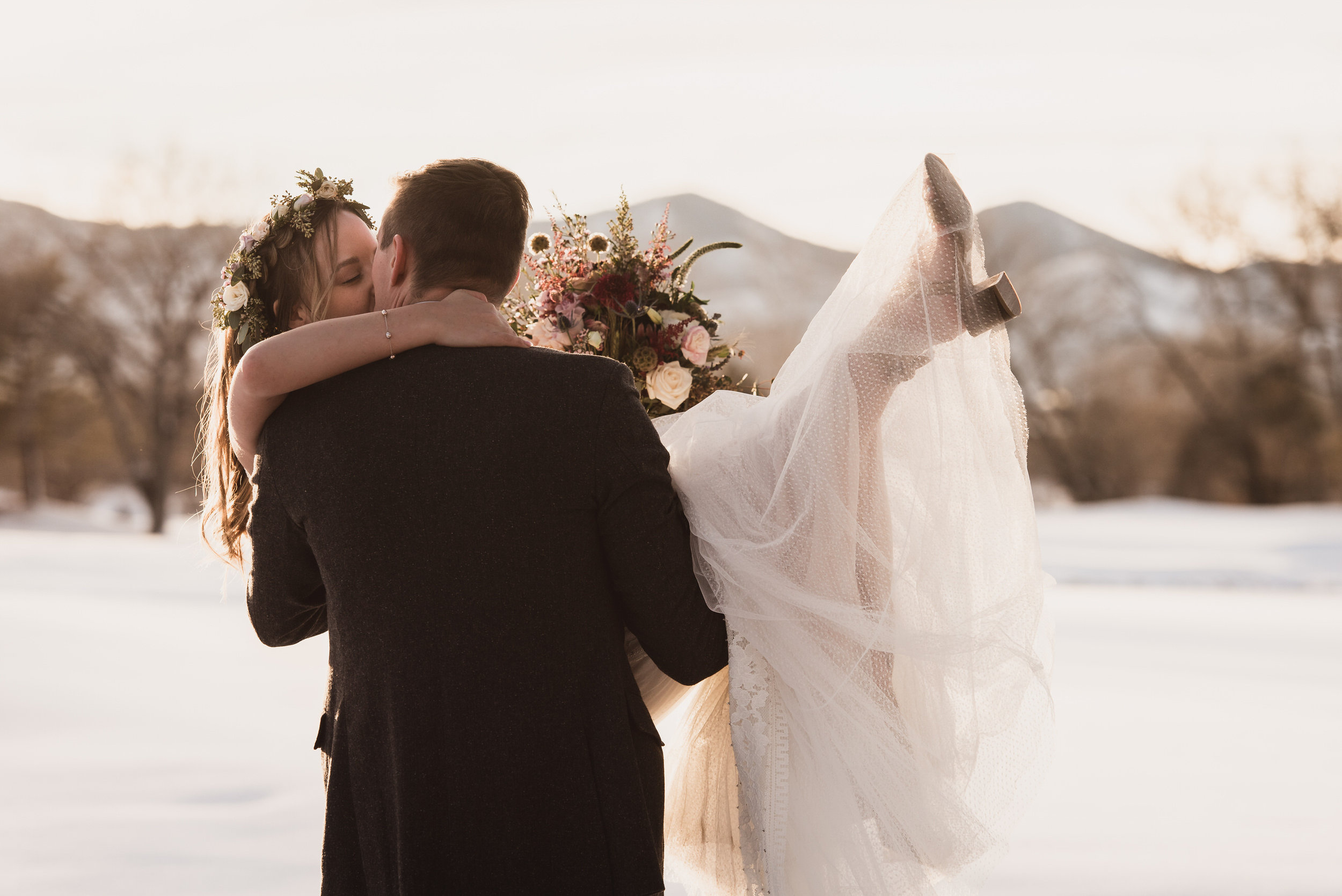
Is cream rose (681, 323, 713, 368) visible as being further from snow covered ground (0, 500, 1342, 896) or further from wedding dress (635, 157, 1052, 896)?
snow covered ground (0, 500, 1342, 896)

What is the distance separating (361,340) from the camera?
4.15 ft

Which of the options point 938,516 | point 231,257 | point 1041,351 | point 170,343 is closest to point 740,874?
point 938,516

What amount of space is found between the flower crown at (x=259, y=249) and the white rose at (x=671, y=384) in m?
0.58

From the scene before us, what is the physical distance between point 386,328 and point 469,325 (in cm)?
10

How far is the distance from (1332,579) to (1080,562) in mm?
2261

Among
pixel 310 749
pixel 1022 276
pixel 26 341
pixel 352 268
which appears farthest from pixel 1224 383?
pixel 26 341

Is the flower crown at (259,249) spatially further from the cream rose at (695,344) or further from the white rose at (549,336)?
the cream rose at (695,344)

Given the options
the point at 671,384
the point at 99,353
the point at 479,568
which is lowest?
the point at 99,353

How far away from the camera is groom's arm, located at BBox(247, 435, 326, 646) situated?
4.46 ft

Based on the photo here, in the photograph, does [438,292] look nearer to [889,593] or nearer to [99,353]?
[889,593]

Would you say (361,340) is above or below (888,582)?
above

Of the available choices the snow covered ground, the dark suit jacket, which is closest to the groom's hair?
the dark suit jacket

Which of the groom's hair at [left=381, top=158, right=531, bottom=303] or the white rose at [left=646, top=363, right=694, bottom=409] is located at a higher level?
the groom's hair at [left=381, top=158, right=531, bottom=303]

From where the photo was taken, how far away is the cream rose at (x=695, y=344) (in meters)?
1.95
